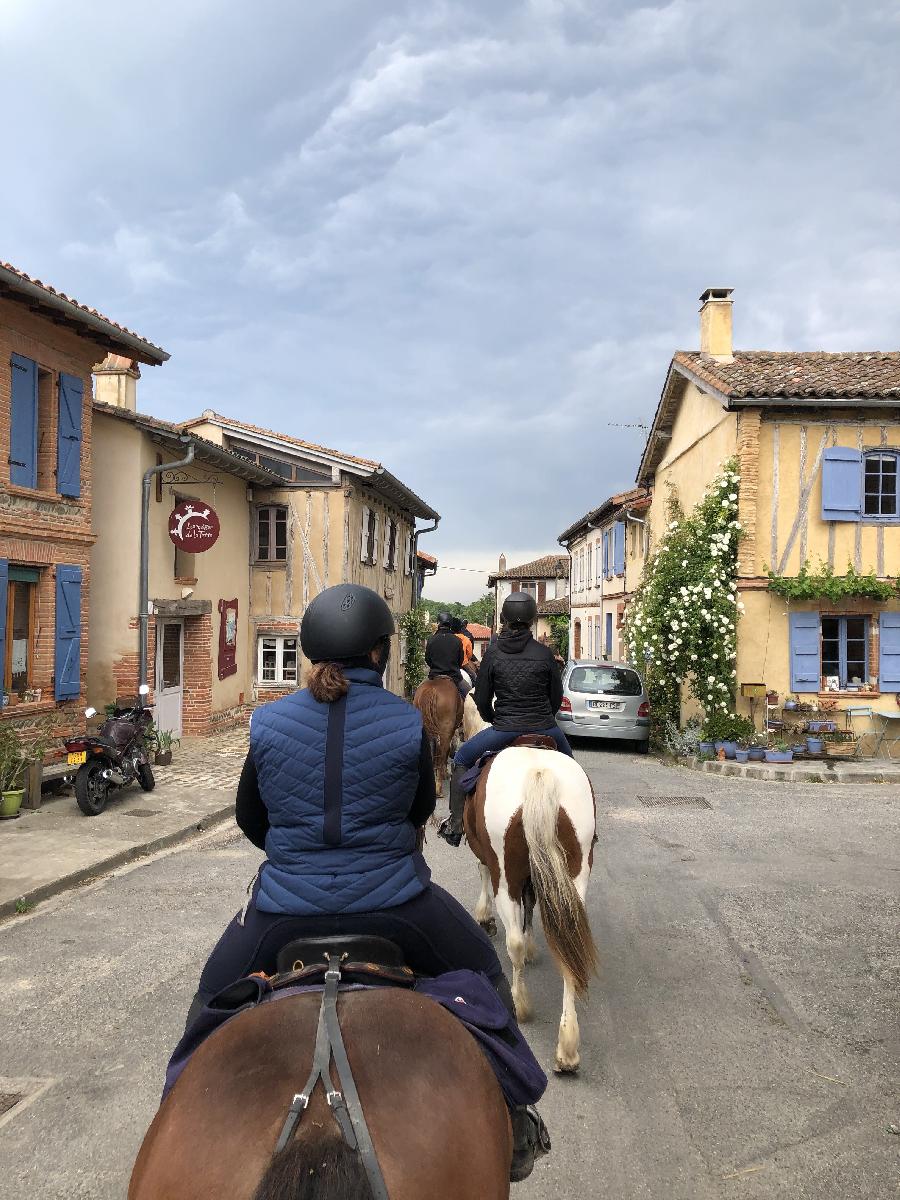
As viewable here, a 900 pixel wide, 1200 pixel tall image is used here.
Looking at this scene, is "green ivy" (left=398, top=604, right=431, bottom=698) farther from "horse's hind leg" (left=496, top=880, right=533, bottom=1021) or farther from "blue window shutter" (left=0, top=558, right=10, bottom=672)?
"horse's hind leg" (left=496, top=880, right=533, bottom=1021)

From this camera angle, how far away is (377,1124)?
5.17ft

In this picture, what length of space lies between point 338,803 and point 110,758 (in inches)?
333

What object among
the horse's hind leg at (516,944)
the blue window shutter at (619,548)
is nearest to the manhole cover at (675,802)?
the horse's hind leg at (516,944)

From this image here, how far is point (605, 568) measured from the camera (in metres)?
31.1

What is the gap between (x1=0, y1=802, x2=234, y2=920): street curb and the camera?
21.5ft

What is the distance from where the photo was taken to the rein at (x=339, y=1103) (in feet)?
4.93

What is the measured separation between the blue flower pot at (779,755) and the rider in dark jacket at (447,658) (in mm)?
6678

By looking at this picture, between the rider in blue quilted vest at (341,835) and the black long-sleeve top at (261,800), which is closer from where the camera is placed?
the rider in blue quilted vest at (341,835)

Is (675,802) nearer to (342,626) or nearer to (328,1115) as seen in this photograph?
(342,626)

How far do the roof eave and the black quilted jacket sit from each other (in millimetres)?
7969

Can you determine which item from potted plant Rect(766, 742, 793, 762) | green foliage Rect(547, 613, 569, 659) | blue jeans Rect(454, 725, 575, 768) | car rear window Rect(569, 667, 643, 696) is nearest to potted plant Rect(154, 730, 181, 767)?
car rear window Rect(569, 667, 643, 696)

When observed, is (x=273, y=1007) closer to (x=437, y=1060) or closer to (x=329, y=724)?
(x=437, y=1060)

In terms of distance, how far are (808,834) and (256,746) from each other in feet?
27.4

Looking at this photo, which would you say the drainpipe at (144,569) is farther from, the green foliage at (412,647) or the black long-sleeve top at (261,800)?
the green foliage at (412,647)
